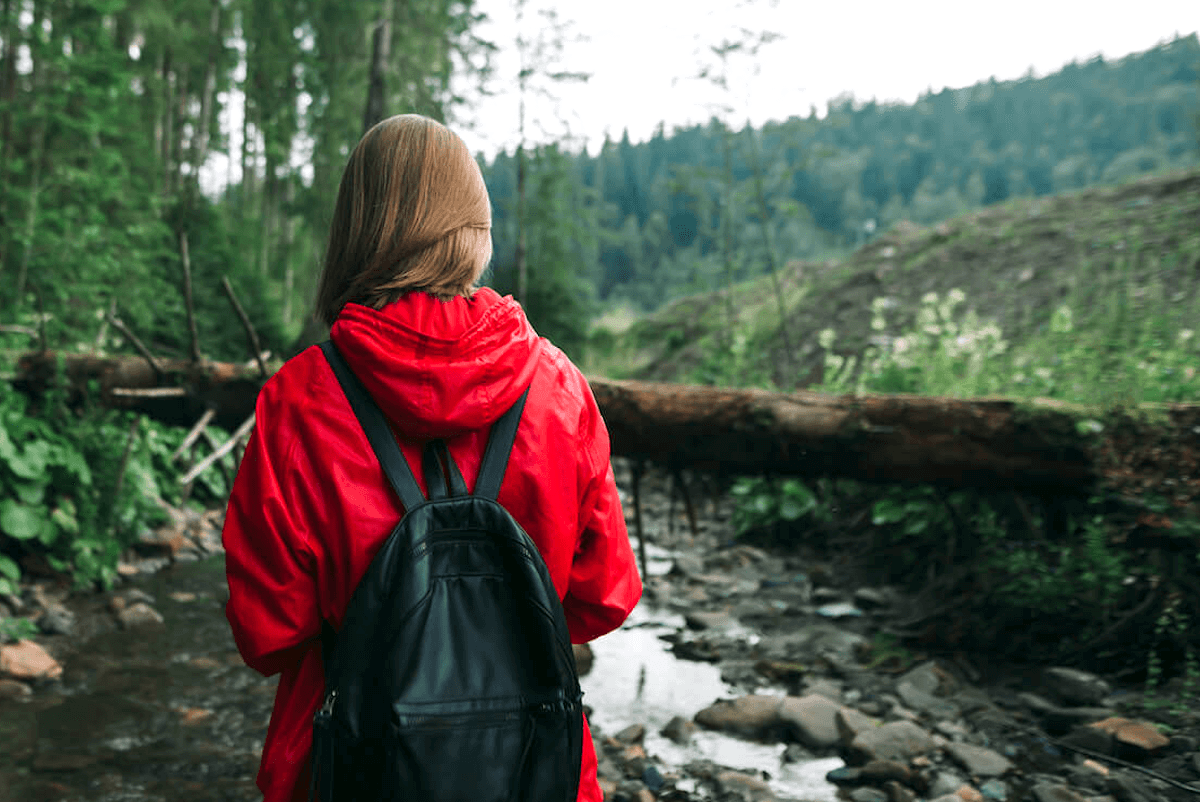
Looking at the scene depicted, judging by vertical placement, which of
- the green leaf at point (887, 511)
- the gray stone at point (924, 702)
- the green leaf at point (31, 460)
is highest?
the green leaf at point (31, 460)

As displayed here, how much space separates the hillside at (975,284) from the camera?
34.1 ft

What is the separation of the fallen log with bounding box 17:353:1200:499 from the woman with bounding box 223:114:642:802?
290 centimetres

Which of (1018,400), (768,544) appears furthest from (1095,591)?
(768,544)

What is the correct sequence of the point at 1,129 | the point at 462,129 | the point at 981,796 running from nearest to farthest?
the point at 981,796 < the point at 1,129 < the point at 462,129

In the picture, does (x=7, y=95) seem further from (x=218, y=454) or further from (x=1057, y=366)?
(x=1057, y=366)

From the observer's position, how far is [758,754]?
3715 mm

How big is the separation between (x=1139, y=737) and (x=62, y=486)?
671cm

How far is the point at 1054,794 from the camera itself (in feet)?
9.98

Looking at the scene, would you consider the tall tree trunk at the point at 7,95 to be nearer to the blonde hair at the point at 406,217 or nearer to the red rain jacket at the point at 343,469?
Result: the blonde hair at the point at 406,217

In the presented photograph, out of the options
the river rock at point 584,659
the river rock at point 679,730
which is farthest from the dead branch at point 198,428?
the river rock at point 679,730

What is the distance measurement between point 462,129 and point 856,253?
34.8ft

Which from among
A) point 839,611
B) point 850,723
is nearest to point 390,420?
point 850,723

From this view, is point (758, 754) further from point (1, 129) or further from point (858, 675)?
point (1, 129)

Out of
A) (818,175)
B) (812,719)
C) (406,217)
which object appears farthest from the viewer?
(818,175)
